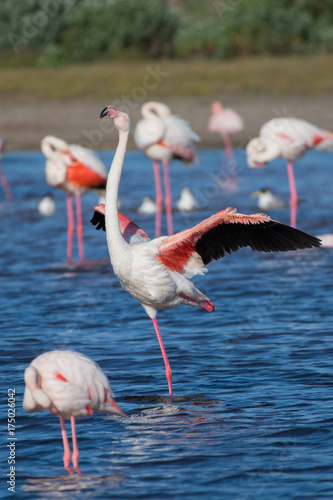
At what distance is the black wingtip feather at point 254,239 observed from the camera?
5.28 metres

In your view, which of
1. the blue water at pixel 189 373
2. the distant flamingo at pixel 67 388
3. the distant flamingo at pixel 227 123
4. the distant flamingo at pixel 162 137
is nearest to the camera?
the distant flamingo at pixel 67 388

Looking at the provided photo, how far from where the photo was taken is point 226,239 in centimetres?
563

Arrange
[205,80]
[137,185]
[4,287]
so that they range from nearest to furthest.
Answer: [4,287] < [137,185] < [205,80]

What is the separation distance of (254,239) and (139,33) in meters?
19.3

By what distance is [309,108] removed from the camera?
18.1 m

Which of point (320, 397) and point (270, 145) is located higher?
point (270, 145)

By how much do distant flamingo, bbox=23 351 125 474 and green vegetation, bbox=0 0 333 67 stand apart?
19692mm

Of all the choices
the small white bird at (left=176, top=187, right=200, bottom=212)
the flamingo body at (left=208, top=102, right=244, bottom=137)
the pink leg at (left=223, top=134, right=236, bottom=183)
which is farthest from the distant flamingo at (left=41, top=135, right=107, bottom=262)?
the flamingo body at (left=208, top=102, right=244, bottom=137)

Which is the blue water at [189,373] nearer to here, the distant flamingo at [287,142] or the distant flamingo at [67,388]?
the distant flamingo at [67,388]

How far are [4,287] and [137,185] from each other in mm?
6418

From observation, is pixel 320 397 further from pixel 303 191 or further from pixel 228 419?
pixel 303 191

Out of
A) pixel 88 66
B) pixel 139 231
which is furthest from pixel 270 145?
pixel 88 66

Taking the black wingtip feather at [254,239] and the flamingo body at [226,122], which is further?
the flamingo body at [226,122]

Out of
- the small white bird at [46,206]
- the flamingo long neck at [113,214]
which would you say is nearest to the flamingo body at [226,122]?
the small white bird at [46,206]
